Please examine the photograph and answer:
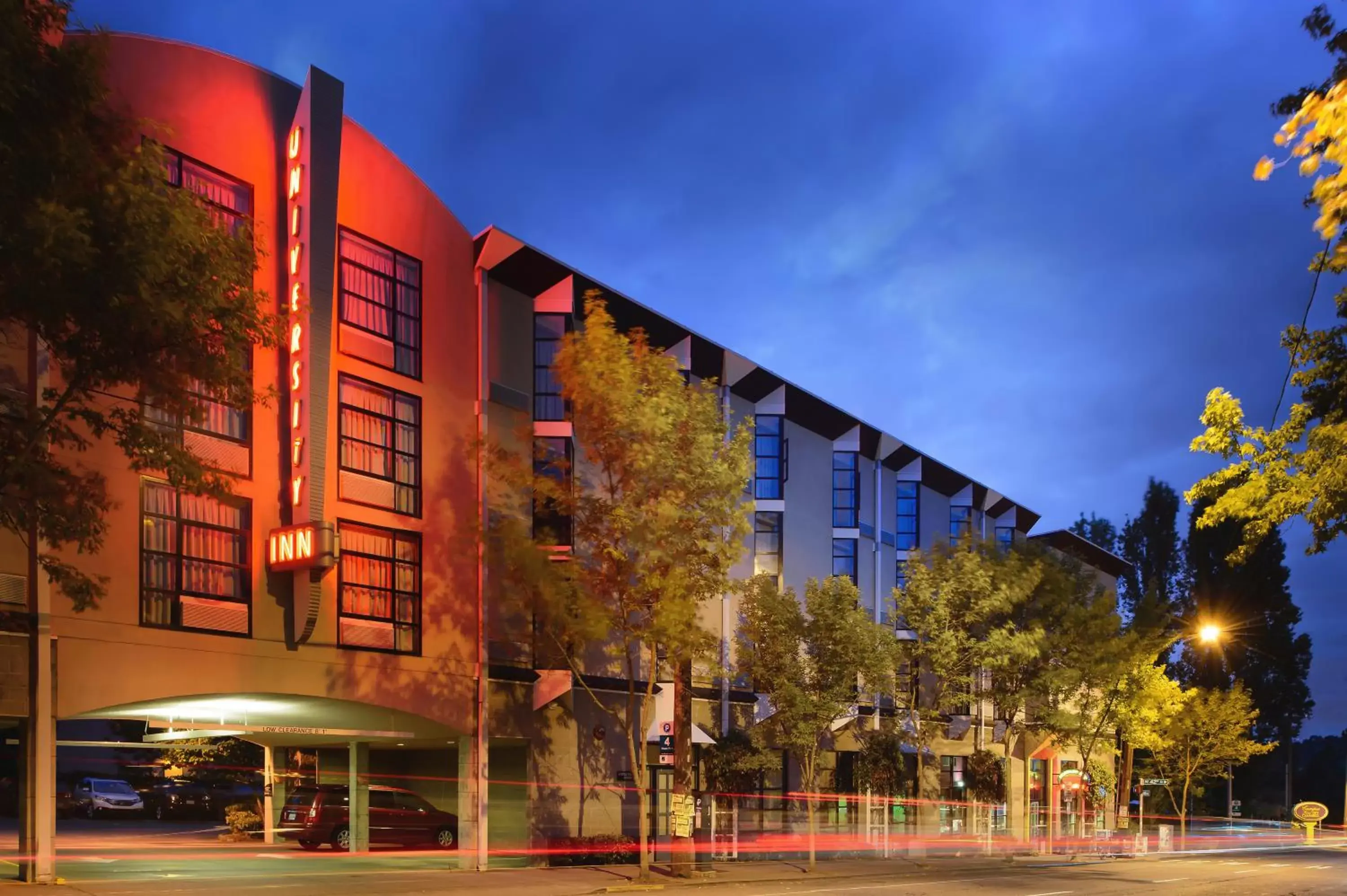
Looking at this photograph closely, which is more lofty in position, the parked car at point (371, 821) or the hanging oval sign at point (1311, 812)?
the parked car at point (371, 821)

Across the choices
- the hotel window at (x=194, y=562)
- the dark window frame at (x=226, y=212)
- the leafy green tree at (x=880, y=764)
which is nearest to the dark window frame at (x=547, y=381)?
the dark window frame at (x=226, y=212)

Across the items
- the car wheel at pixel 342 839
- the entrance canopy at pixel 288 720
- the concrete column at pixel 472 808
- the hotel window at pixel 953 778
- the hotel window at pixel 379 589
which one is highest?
the hotel window at pixel 379 589

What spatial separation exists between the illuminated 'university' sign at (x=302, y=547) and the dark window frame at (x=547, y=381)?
27.7 ft

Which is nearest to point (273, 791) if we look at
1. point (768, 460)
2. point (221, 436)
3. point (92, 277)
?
point (221, 436)

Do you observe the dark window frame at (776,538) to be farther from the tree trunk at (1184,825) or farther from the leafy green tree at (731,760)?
the tree trunk at (1184,825)

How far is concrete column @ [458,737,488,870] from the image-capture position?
93.6 feet

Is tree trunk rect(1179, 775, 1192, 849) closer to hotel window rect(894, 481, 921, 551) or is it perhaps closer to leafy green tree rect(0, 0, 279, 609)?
hotel window rect(894, 481, 921, 551)

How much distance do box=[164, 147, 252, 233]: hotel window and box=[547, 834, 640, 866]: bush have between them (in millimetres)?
15736

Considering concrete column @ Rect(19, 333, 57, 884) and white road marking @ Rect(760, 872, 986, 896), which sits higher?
concrete column @ Rect(19, 333, 57, 884)

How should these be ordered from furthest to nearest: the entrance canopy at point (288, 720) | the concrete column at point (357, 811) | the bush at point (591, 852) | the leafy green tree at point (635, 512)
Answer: the concrete column at point (357, 811) < the bush at point (591, 852) < the leafy green tree at point (635, 512) < the entrance canopy at point (288, 720)

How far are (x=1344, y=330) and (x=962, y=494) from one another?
40.5 m

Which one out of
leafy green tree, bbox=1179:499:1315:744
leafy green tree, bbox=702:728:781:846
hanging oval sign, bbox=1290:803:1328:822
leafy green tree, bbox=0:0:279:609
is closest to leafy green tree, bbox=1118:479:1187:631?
leafy green tree, bbox=1179:499:1315:744

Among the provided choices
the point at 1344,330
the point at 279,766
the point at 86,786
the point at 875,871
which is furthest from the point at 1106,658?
the point at 86,786

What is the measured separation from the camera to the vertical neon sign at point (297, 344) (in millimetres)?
24969
